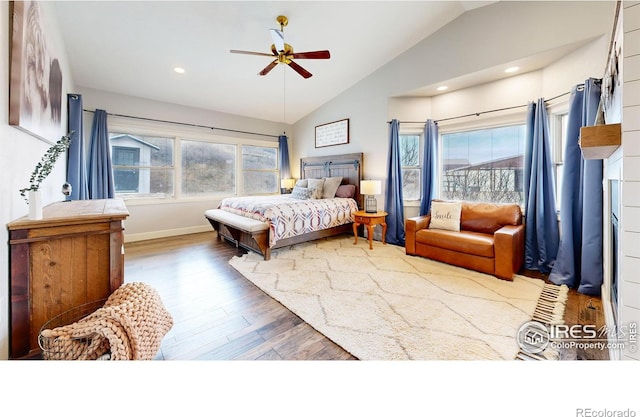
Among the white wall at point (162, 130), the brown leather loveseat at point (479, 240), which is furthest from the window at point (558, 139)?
the white wall at point (162, 130)

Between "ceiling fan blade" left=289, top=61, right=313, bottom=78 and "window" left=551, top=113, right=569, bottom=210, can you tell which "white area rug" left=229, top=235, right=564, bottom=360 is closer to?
"window" left=551, top=113, right=569, bottom=210

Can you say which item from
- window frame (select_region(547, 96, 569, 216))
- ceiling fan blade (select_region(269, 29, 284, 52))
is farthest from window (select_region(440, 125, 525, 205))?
ceiling fan blade (select_region(269, 29, 284, 52))

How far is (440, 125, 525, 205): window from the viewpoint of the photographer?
3301mm

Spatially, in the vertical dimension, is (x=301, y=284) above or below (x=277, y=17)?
below

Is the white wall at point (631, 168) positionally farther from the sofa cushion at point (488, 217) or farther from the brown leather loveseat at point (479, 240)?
the sofa cushion at point (488, 217)

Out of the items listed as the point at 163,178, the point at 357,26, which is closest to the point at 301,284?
the point at 357,26

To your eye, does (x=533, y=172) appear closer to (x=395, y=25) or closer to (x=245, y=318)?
(x=395, y=25)

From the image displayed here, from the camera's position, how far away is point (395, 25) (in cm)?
323

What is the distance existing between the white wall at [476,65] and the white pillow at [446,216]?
3.93 feet

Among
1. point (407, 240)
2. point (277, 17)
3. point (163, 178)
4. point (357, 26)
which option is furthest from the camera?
point (163, 178)

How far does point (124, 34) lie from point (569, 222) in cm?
553

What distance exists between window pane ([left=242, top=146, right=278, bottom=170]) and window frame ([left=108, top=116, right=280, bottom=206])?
5.3 inches

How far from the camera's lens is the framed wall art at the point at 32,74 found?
130cm

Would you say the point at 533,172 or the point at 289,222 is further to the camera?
the point at 289,222
